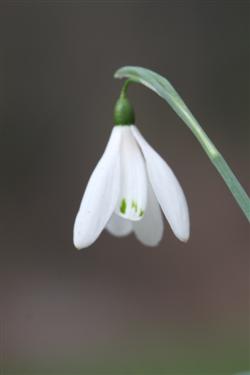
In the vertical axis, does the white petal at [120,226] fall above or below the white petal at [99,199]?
below

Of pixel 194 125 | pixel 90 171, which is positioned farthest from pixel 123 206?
pixel 90 171

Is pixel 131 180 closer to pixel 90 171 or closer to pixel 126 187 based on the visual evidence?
pixel 126 187

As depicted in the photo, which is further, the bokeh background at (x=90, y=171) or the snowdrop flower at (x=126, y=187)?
the bokeh background at (x=90, y=171)

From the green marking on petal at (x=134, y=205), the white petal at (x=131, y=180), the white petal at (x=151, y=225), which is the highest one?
the white petal at (x=131, y=180)

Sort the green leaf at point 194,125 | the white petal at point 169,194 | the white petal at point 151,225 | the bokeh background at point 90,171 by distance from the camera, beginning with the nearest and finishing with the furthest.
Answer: the green leaf at point 194,125 < the white petal at point 169,194 < the white petal at point 151,225 < the bokeh background at point 90,171

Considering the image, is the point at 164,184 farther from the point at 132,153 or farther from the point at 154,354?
the point at 154,354

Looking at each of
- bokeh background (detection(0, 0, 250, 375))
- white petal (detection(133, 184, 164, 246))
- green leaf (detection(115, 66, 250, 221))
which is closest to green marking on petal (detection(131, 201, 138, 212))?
white petal (detection(133, 184, 164, 246))

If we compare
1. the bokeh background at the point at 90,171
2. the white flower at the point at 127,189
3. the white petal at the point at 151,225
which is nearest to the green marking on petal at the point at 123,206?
the white flower at the point at 127,189

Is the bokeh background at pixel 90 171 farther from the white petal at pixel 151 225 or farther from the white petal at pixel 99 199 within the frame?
the white petal at pixel 99 199

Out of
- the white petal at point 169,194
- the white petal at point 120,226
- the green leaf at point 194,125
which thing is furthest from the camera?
the white petal at point 120,226
